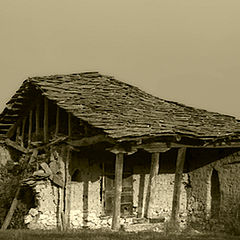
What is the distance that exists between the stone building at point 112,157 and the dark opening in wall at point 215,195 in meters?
0.03

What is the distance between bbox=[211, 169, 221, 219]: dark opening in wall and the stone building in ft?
0.10

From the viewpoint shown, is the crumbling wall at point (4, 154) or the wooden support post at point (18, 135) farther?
the crumbling wall at point (4, 154)

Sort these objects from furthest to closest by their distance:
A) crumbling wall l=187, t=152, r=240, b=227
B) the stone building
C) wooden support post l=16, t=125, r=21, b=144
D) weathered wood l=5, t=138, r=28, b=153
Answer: wooden support post l=16, t=125, r=21, b=144 → weathered wood l=5, t=138, r=28, b=153 → crumbling wall l=187, t=152, r=240, b=227 → the stone building

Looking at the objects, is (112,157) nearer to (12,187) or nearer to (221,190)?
(12,187)

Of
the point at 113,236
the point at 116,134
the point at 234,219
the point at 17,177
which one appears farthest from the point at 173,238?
the point at 17,177

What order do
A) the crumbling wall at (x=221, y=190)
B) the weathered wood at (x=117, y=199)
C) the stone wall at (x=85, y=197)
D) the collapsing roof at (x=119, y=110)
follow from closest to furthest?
1. the weathered wood at (x=117, y=199)
2. the collapsing roof at (x=119, y=110)
3. the stone wall at (x=85, y=197)
4. the crumbling wall at (x=221, y=190)

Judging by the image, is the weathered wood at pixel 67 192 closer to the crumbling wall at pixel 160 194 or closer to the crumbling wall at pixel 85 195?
the crumbling wall at pixel 85 195

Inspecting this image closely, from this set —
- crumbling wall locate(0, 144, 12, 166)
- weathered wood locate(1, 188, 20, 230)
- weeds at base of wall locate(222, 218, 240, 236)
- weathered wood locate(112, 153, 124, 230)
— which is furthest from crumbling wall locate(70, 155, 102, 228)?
weeds at base of wall locate(222, 218, 240, 236)

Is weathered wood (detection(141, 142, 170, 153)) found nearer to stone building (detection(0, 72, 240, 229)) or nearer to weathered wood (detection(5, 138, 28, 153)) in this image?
stone building (detection(0, 72, 240, 229))

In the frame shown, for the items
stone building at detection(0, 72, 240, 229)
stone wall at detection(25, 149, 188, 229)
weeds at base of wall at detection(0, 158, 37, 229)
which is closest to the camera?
stone building at detection(0, 72, 240, 229)

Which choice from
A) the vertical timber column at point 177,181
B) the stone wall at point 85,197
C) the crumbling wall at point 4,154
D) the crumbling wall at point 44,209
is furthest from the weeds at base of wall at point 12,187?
the vertical timber column at point 177,181

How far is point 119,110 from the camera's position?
51.3 ft

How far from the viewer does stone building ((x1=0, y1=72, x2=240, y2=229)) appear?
579 inches

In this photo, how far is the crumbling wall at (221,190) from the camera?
51.5 feet
